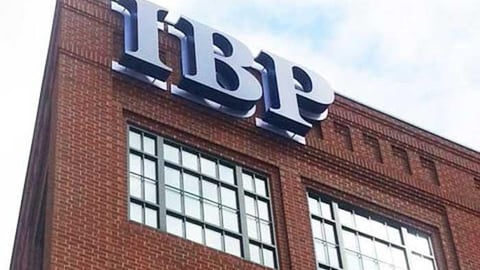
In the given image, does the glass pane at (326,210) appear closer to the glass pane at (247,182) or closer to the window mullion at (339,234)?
the window mullion at (339,234)

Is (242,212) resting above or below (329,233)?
below

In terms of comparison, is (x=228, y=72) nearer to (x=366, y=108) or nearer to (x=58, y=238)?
(x=366, y=108)

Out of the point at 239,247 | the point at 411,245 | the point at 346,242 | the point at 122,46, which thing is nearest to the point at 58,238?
the point at 239,247

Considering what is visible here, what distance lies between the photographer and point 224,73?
19.0m

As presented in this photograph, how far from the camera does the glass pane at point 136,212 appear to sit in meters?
16.3

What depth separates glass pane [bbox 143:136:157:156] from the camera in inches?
686

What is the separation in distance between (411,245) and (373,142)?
91.7 inches

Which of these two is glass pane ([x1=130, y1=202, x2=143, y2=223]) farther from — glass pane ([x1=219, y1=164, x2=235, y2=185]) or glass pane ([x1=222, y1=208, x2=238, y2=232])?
glass pane ([x1=219, y1=164, x2=235, y2=185])

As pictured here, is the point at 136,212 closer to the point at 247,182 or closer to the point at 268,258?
the point at 268,258

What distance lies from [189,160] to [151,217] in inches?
67.4

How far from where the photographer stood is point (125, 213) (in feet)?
52.7

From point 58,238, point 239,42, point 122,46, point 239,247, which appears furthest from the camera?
point 239,42

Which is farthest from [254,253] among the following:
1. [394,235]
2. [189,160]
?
[394,235]

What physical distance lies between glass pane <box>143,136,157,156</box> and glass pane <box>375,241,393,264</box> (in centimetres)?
461
